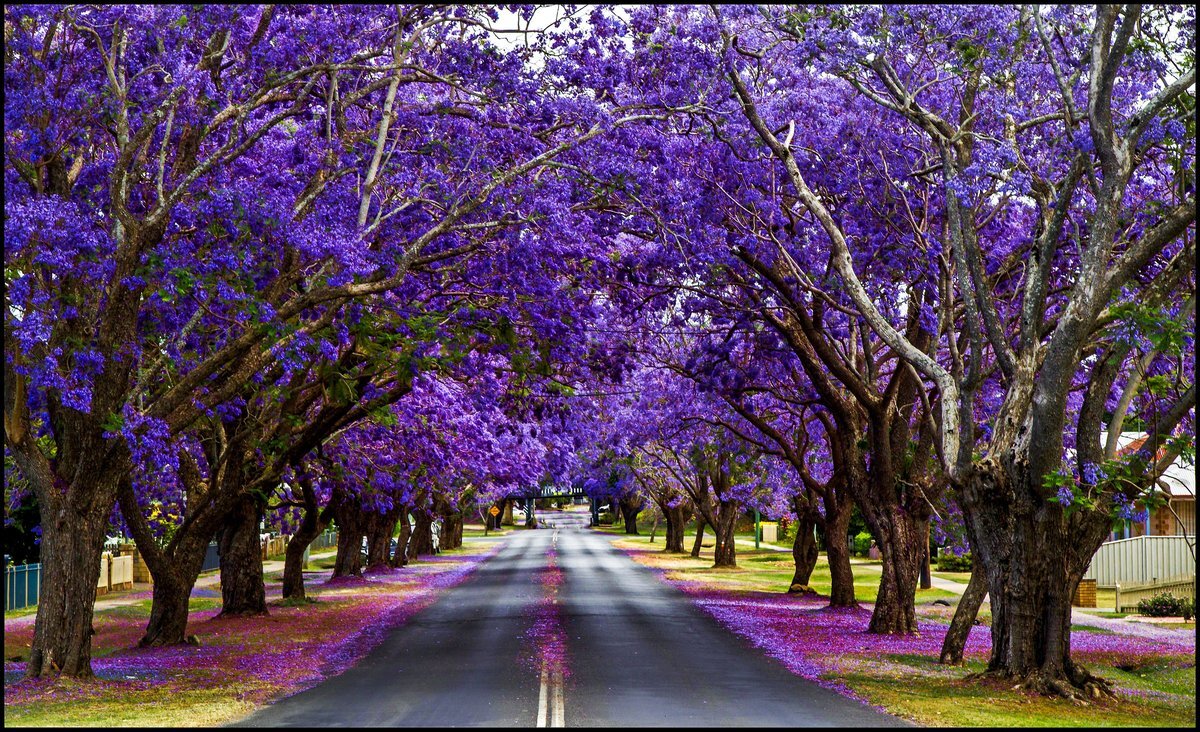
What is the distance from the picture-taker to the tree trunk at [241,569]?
2797cm

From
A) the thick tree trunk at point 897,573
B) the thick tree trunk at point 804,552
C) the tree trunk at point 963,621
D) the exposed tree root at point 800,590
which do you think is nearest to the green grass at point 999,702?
the tree trunk at point 963,621

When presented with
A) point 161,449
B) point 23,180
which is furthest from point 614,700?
point 23,180

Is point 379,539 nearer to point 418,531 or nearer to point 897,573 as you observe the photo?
point 418,531

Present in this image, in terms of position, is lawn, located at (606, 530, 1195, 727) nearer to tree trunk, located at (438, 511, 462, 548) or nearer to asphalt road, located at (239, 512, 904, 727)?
asphalt road, located at (239, 512, 904, 727)

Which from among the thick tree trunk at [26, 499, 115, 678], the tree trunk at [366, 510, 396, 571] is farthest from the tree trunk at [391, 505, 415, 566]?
the thick tree trunk at [26, 499, 115, 678]

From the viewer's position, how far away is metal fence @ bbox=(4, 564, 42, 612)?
3082 centimetres

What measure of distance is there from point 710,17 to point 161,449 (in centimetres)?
987

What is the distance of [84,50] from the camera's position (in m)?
15.9

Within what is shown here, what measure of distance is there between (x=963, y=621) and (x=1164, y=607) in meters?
13.1

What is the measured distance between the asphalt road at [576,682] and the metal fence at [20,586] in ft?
36.4

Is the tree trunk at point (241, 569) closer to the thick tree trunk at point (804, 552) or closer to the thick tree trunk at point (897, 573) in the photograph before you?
the thick tree trunk at point (897, 573)

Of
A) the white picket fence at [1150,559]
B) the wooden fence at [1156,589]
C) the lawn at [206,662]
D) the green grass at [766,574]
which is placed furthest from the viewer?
the green grass at [766,574]

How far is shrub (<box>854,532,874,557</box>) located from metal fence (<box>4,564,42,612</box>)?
1470 inches

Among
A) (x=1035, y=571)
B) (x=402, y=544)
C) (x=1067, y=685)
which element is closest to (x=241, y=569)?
(x=1035, y=571)
